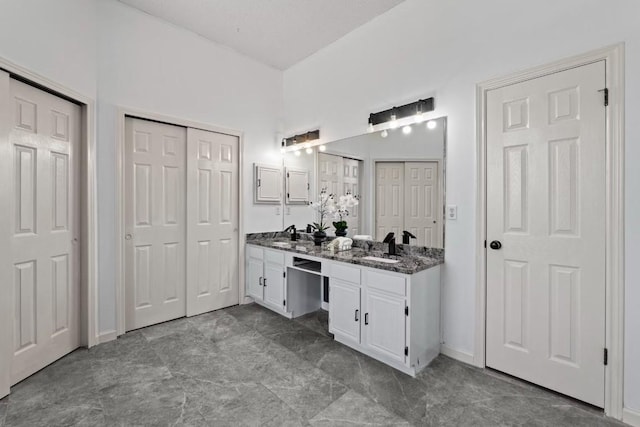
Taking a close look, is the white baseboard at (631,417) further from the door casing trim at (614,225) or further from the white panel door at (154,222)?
the white panel door at (154,222)

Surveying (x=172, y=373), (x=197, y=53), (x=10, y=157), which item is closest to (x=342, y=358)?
(x=172, y=373)

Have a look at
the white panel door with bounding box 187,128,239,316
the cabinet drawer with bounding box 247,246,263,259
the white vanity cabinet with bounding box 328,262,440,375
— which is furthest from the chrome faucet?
the white panel door with bounding box 187,128,239,316

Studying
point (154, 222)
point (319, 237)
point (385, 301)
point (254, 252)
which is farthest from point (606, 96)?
point (154, 222)

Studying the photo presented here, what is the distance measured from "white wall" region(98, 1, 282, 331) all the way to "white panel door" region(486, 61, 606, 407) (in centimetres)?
268

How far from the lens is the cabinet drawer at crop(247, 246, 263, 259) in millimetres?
3533

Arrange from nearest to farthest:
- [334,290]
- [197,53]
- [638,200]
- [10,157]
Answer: [638,200] < [10,157] < [334,290] < [197,53]

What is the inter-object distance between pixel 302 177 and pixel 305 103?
96 centimetres

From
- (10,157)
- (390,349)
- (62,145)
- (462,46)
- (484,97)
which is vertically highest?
(462,46)

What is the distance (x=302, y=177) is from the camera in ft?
12.5

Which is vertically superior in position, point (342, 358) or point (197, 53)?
point (197, 53)

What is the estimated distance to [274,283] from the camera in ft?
10.9

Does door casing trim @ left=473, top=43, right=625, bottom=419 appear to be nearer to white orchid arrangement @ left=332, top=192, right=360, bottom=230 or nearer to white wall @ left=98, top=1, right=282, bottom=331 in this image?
white orchid arrangement @ left=332, top=192, right=360, bottom=230

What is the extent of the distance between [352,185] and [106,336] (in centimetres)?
274

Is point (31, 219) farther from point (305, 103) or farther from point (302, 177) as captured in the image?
point (305, 103)
